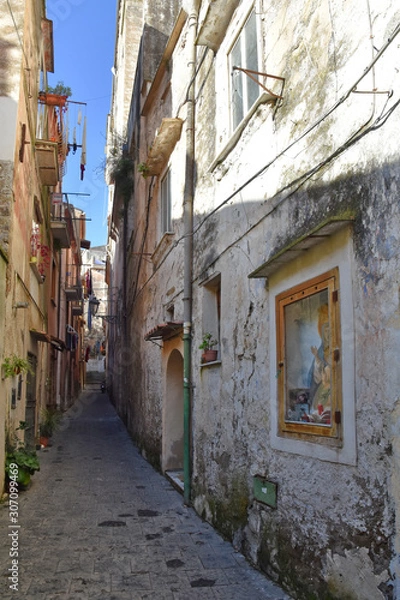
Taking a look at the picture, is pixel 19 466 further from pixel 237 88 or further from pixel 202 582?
pixel 237 88

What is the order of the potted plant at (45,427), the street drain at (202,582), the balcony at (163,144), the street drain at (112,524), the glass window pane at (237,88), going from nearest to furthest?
the street drain at (202,582) → the glass window pane at (237,88) → the street drain at (112,524) → the balcony at (163,144) → the potted plant at (45,427)

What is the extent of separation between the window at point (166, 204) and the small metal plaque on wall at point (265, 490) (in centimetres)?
576

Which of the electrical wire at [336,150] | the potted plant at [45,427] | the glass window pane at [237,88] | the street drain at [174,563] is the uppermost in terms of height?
the glass window pane at [237,88]

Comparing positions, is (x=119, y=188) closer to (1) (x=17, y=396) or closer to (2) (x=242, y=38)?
(1) (x=17, y=396)

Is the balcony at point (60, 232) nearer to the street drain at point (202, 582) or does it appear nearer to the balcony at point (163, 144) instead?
the balcony at point (163, 144)

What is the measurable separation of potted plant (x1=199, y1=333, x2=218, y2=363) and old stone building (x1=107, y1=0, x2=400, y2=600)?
61mm

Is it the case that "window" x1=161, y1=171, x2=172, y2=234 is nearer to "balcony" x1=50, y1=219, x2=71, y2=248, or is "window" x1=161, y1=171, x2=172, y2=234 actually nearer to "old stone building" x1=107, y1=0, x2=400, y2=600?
"old stone building" x1=107, y1=0, x2=400, y2=600

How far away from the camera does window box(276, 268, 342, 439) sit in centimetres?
374

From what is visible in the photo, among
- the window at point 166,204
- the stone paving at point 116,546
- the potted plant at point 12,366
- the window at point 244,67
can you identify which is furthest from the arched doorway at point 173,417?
the window at point 244,67

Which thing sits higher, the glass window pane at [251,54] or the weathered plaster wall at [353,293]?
the glass window pane at [251,54]

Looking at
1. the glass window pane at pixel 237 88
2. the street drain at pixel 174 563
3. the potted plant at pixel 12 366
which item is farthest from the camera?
the potted plant at pixel 12 366

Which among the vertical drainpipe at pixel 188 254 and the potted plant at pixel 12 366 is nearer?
the potted plant at pixel 12 366

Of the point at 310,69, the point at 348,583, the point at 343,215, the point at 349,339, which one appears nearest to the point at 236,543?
the point at 348,583

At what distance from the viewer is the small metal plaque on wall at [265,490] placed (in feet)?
14.9
